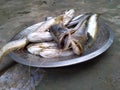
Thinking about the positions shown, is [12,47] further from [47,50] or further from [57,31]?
[57,31]

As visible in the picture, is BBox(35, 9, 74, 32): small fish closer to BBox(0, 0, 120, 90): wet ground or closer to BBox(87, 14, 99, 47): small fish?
BBox(87, 14, 99, 47): small fish

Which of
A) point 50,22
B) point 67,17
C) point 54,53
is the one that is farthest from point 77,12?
point 54,53

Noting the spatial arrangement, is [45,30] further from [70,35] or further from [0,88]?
[0,88]

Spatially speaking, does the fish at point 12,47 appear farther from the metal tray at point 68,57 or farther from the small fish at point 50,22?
the small fish at point 50,22

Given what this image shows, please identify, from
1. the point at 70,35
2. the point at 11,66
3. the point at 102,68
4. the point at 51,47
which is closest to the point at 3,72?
the point at 11,66

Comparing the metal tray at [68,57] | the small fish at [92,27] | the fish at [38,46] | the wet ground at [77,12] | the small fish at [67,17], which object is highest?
the small fish at [67,17]

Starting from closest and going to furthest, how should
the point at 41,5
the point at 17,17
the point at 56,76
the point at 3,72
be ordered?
the point at 56,76 → the point at 3,72 → the point at 17,17 → the point at 41,5

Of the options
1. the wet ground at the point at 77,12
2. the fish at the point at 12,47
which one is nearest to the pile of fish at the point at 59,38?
the fish at the point at 12,47
